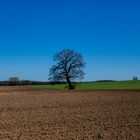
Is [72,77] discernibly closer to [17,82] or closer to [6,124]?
[17,82]

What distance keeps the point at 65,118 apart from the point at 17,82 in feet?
298

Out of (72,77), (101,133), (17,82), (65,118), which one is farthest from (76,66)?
(101,133)

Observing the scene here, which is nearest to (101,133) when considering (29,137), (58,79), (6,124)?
(29,137)

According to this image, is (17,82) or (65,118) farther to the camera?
(17,82)

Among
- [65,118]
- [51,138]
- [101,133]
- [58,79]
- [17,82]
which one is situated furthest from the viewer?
[17,82]

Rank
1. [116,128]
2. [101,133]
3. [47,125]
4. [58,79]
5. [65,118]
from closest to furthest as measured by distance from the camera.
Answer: [101,133] < [116,128] < [47,125] < [65,118] < [58,79]

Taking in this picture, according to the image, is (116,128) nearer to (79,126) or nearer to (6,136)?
(79,126)

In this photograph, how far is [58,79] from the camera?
219 feet

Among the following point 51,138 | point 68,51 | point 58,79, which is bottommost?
point 51,138

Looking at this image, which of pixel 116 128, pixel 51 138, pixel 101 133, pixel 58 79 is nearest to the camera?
pixel 51 138

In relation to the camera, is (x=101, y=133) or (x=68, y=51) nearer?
(x=101, y=133)

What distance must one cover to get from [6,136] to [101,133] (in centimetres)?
333

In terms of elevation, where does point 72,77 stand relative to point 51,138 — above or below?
above

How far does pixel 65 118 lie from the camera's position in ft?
57.6
